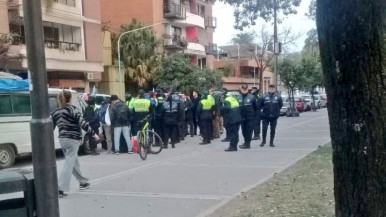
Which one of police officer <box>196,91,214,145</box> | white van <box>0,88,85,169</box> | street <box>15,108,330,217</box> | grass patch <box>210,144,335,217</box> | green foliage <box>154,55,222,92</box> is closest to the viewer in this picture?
grass patch <box>210,144,335,217</box>

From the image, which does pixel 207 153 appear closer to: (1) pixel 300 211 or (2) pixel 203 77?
(1) pixel 300 211

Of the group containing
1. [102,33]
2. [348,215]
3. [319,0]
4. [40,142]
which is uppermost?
[102,33]

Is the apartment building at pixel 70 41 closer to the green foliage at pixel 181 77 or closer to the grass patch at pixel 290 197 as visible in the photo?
the green foliage at pixel 181 77

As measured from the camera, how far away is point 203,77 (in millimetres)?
36781

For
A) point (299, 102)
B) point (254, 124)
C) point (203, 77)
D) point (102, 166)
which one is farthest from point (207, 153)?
point (299, 102)

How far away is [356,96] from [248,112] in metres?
10.7

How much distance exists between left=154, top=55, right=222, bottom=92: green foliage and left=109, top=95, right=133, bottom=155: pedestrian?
68.4 feet

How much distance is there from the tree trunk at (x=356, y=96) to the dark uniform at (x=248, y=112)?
10528mm

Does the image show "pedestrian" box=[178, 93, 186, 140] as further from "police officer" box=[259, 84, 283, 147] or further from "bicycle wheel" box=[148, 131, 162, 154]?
"police officer" box=[259, 84, 283, 147]

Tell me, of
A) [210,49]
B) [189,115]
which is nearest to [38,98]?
[189,115]

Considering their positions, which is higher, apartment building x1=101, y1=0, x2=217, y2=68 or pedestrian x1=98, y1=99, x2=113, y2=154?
apartment building x1=101, y1=0, x2=217, y2=68

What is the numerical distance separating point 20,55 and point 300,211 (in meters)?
20.9

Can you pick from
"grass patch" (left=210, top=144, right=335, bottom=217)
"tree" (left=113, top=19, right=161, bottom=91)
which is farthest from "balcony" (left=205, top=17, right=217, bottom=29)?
"grass patch" (left=210, top=144, right=335, bottom=217)

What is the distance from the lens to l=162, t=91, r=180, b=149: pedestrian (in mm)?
15328
